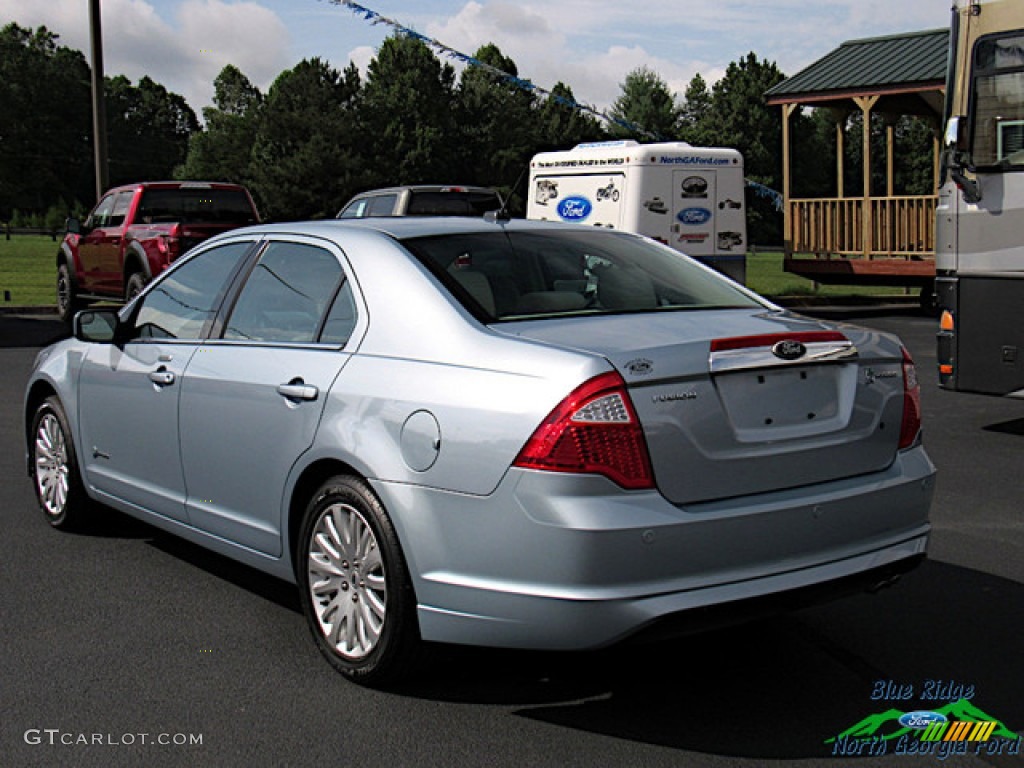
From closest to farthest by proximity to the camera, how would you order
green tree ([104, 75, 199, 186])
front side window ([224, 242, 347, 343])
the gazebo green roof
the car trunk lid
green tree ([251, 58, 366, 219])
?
the car trunk lid < front side window ([224, 242, 347, 343]) < the gazebo green roof < green tree ([251, 58, 366, 219]) < green tree ([104, 75, 199, 186])

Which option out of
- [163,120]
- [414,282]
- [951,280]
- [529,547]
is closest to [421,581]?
[529,547]

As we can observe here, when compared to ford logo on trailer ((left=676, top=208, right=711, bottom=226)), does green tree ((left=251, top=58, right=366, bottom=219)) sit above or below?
above

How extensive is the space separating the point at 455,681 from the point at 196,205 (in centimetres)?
1527

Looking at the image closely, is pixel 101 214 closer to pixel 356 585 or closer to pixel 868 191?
pixel 868 191

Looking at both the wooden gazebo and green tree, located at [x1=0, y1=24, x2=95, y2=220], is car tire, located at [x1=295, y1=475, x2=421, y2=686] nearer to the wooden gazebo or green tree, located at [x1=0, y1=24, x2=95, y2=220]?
the wooden gazebo

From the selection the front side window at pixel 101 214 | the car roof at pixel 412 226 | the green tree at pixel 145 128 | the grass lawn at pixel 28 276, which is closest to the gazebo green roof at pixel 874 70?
the front side window at pixel 101 214

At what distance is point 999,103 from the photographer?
9.72m

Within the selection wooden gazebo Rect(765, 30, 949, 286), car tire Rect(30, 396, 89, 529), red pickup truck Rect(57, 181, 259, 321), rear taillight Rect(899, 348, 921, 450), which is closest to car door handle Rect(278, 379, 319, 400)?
rear taillight Rect(899, 348, 921, 450)

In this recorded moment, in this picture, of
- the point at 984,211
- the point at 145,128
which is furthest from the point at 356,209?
the point at 145,128

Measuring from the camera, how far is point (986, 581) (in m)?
5.55

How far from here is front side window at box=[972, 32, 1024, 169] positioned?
31.3ft

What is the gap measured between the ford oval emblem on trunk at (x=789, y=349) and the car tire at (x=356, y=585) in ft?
4.31

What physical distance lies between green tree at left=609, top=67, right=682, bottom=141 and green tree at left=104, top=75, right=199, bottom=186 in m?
53.0

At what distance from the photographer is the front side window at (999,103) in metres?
9.53
